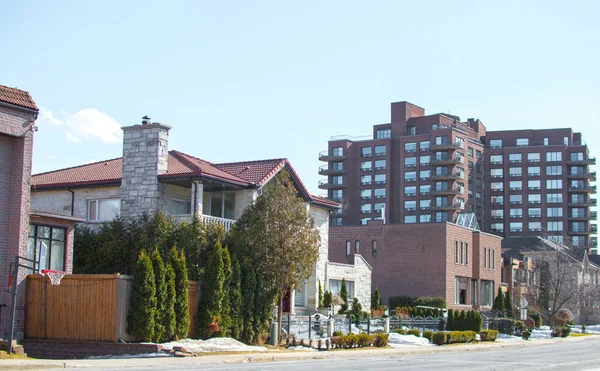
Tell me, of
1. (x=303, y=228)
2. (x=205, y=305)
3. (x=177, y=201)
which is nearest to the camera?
(x=205, y=305)

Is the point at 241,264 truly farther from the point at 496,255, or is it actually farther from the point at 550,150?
the point at 550,150

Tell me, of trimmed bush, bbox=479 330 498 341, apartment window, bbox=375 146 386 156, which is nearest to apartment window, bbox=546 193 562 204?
apartment window, bbox=375 146 386 156

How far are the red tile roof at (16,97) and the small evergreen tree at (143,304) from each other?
672cm

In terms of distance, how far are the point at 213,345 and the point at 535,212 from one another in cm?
11456

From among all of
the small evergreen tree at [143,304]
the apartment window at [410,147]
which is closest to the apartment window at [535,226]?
the apartment window at [410,147]

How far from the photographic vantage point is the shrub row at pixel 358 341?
32.8 m

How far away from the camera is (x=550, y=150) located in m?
136

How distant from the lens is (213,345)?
94.8 feet

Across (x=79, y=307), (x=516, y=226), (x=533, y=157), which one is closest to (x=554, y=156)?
(x=533, y=157)

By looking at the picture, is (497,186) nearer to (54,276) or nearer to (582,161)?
(582,161)

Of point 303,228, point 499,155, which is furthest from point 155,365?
point 499,155

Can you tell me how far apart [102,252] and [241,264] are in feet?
20.8

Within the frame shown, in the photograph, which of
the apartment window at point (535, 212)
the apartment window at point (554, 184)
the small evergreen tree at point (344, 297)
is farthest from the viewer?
the apartment window at point (554, 184)

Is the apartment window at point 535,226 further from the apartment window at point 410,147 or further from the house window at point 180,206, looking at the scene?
the house window at point 180,206
